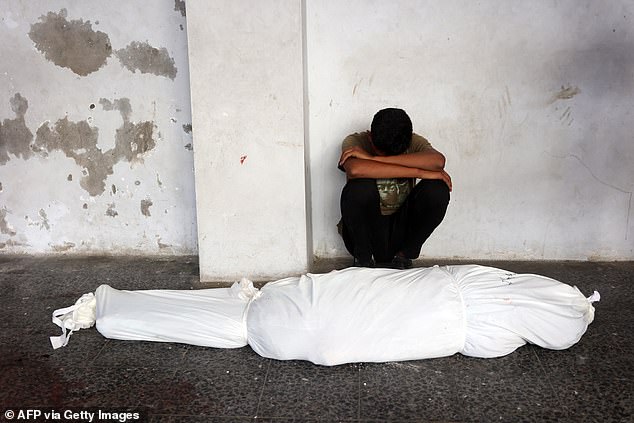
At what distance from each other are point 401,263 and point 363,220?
30cm

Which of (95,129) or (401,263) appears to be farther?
(95,129)

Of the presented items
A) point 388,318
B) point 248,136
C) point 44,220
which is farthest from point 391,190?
point 44,220

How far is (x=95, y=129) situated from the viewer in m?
3.27

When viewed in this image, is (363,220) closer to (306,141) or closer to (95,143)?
(306,141)

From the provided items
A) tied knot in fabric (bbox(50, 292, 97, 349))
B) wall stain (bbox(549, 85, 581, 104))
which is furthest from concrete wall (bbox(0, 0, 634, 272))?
tied knot in fabric (bbox(50, 292, 97, 349))

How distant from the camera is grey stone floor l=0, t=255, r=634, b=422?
1992 millimetres

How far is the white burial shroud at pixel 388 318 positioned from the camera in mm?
2225

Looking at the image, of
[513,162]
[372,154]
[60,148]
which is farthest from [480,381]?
[60,148]

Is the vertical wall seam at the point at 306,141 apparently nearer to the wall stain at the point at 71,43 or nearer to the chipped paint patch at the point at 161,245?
the chipped paint patch at the point at 161,245

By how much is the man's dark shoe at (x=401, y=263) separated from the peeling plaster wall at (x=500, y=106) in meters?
0.35

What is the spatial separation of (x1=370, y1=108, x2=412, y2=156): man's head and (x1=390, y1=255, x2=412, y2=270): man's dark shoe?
0.49 metres

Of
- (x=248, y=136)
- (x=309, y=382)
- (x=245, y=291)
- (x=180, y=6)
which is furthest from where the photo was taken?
(x=180, y=6)

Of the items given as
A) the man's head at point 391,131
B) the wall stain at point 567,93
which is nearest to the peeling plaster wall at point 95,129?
the man's head at point 391,131

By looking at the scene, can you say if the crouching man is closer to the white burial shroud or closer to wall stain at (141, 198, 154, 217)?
the white burial shroud
